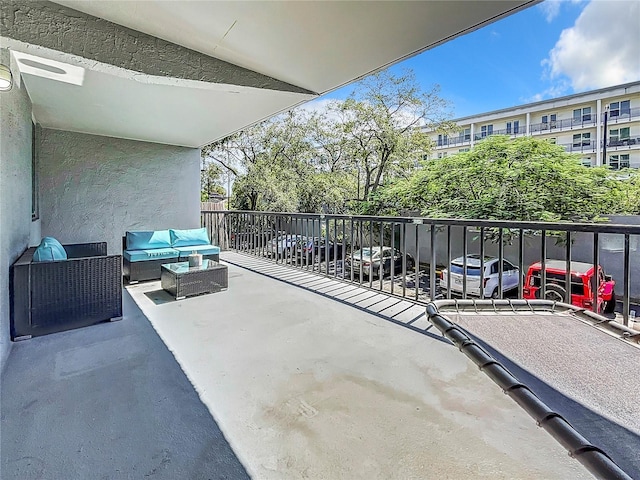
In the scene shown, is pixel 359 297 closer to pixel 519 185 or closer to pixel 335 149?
pixel 519 185

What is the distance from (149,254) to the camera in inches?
187

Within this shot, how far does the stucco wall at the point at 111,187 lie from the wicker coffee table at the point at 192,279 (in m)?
2.28

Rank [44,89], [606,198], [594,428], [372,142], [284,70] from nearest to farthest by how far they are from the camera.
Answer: [594,428]
[284,70]
[44,89]
[606,198]
[372,142]

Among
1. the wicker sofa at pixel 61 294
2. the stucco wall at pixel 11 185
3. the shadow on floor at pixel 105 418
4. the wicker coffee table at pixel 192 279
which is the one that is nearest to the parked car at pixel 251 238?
the wicker coffee table at pixel 192 279

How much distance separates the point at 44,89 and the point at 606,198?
1321cm

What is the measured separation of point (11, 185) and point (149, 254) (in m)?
2.24

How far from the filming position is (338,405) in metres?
1.82

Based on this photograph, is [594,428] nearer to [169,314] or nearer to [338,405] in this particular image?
[338,405]

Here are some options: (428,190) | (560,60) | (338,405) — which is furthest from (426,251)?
(560,60)

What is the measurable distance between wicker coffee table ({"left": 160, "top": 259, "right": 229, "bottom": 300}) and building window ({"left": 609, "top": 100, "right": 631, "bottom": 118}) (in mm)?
28084

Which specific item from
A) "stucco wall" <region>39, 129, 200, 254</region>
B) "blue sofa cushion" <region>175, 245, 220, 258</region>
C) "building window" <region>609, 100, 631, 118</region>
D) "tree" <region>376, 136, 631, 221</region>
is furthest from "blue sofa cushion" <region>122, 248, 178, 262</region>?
"building window" <region>609, 100, 631, 118</region>

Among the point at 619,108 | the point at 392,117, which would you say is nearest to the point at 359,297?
the point at 392,117

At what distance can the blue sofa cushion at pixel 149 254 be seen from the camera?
462 centimetres

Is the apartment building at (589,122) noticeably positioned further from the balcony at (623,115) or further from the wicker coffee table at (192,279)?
the wicker coffee table at (192,279)
